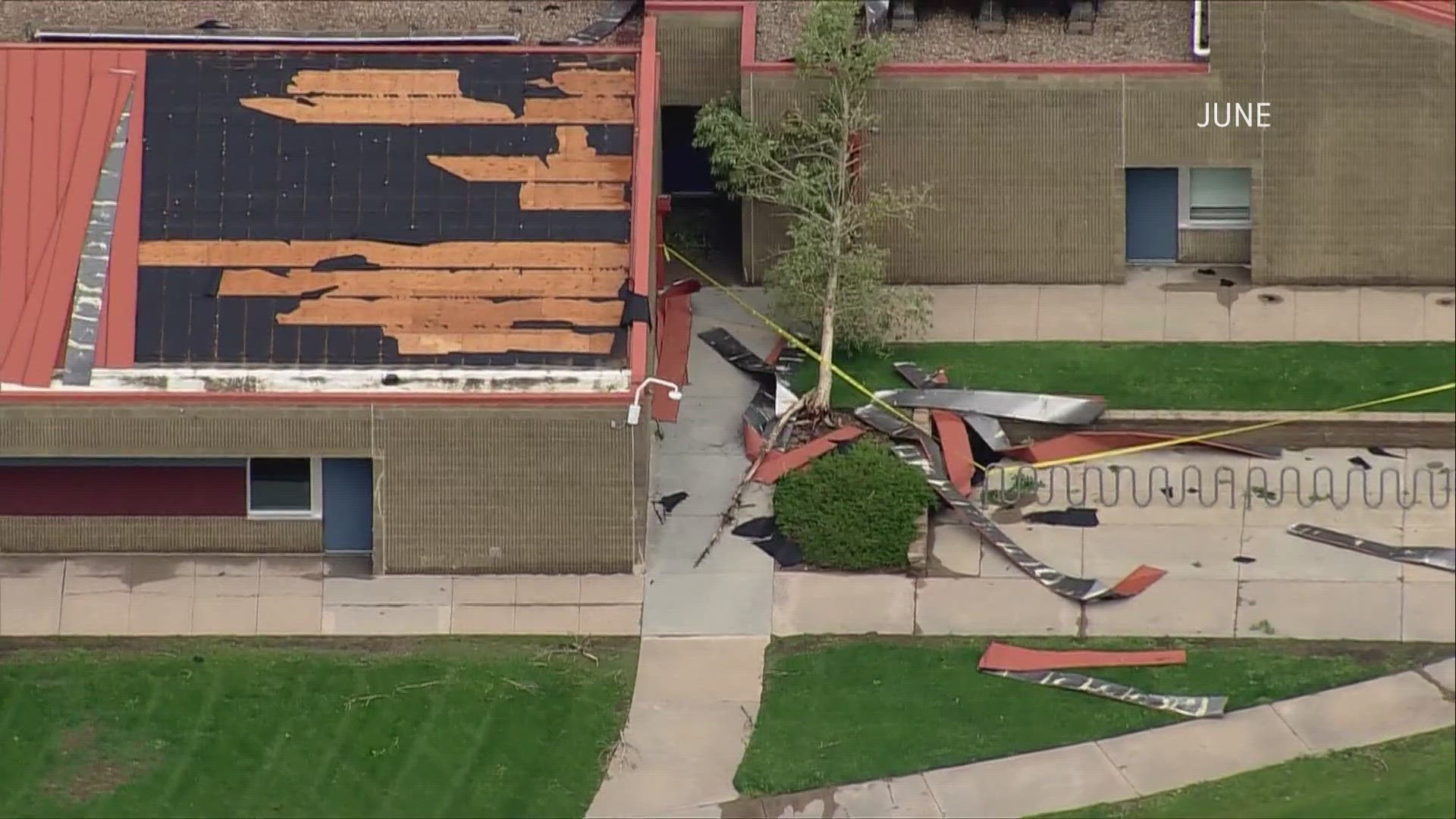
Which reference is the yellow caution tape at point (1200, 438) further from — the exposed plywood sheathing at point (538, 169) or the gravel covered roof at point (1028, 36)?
the exposed plywood sheathing at point (538, 169)

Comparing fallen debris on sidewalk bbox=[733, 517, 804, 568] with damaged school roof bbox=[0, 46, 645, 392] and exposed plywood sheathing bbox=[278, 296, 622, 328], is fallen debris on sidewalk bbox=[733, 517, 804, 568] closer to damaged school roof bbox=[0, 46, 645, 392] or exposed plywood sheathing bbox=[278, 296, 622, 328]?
damaged school roof bbox=[0, 46, 645, 392]

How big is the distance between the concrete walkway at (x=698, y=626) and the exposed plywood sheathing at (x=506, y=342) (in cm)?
255

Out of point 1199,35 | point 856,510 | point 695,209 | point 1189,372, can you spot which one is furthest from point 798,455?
point 1199,35

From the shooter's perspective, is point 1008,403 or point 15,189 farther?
point 1008,403

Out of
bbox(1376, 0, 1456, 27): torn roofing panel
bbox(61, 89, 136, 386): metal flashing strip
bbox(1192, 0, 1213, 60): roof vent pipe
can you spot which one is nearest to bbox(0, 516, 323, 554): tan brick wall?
bbox(61, 89, 136, 386): metal flashing strip

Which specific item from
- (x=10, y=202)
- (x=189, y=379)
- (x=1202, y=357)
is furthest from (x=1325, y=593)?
(x=10, y=202)

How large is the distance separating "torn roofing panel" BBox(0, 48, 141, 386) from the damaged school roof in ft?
0.11

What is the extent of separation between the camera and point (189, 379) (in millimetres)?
44031

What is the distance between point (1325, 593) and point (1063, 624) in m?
3.50

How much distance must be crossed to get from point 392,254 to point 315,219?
132 centimetres

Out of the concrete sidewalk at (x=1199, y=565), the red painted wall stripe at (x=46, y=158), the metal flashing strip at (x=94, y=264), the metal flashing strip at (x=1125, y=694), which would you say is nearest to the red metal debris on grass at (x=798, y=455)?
the concrete sidewalk at (x=1199, y=565)

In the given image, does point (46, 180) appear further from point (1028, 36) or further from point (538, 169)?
point (1028, 36)

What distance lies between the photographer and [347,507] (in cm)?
4472

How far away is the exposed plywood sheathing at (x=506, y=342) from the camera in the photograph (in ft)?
145
